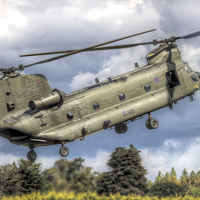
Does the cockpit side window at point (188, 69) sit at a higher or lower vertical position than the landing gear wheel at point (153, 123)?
higher

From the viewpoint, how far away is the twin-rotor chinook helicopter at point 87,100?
70.0 feet

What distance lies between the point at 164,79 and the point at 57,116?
9034 millimetres

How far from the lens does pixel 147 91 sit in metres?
24.7

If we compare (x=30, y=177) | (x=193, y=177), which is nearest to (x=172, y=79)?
(x=30, y=177)

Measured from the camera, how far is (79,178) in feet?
95.5

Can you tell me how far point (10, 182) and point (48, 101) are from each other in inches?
808

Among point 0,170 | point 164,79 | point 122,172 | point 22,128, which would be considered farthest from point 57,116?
point 0,170

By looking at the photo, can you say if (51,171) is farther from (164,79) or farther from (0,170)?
(0,170)

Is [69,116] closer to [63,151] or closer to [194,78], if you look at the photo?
[63,151]

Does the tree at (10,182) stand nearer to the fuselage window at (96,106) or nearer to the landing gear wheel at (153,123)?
the fuselage window at (96,106)

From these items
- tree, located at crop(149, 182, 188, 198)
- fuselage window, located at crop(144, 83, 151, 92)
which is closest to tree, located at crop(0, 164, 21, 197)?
fuselage window, located at crop(144, 83, 151, 92)

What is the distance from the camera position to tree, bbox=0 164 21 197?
119ft

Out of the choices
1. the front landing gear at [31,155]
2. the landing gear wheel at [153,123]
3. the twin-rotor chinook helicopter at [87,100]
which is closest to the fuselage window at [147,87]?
the twin-rotor chinook helicopter at [87,100]

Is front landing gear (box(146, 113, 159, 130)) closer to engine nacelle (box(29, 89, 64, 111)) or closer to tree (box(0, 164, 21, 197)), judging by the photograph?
engine nacelle (box(29, 89, 64, 111))
